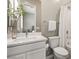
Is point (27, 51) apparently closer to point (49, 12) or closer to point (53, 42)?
point (53, 42)

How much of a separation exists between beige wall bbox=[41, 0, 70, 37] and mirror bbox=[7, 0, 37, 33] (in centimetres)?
39

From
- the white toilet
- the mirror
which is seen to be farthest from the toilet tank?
the mirror

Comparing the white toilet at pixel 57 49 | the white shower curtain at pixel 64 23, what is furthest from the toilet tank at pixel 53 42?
the white shower curtain at pixel 64 23

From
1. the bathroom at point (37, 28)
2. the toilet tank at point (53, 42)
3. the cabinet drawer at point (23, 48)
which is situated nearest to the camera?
the cabinet drawer at point (23, 48)

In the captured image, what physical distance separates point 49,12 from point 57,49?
48.0 inches

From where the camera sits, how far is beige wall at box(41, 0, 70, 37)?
136 inches

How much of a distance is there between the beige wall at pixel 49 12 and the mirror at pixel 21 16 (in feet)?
1.28

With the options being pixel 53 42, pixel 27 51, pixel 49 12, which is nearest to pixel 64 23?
pixel 49 12

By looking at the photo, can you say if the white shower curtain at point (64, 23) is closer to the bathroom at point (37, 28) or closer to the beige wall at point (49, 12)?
the bathroom at point (37, 28)

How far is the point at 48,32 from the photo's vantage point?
3590mm

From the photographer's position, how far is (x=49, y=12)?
3.65 meters

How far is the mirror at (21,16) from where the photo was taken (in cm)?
238

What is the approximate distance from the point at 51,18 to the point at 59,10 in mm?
473
